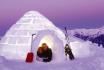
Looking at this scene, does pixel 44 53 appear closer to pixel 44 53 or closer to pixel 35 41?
pixel 44 53

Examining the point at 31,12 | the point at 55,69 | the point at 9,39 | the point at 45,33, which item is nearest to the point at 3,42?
the point at 9,39

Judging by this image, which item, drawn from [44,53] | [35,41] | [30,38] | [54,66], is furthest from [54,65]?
[30,38]

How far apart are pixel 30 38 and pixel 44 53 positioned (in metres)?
4.37

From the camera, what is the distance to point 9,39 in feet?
90.9

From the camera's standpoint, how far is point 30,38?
88.2 ft

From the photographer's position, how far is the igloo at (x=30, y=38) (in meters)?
23.4

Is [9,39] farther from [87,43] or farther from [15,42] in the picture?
[87,43]

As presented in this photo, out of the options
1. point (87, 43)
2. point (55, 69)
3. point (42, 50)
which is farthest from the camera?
point (87, 43)

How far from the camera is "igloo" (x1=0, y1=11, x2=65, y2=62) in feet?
76.7

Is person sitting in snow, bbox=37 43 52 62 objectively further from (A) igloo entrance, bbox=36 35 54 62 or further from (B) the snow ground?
(B) the snow ground

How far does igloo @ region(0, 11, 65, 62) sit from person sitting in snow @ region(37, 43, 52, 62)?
367 millimetres

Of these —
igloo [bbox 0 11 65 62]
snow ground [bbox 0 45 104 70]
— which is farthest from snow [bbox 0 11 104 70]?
snow ground [bbox 0 45 104 70]

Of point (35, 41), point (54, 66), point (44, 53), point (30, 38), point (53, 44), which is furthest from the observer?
point (30, 38)

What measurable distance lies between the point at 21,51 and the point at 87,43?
235 inches
